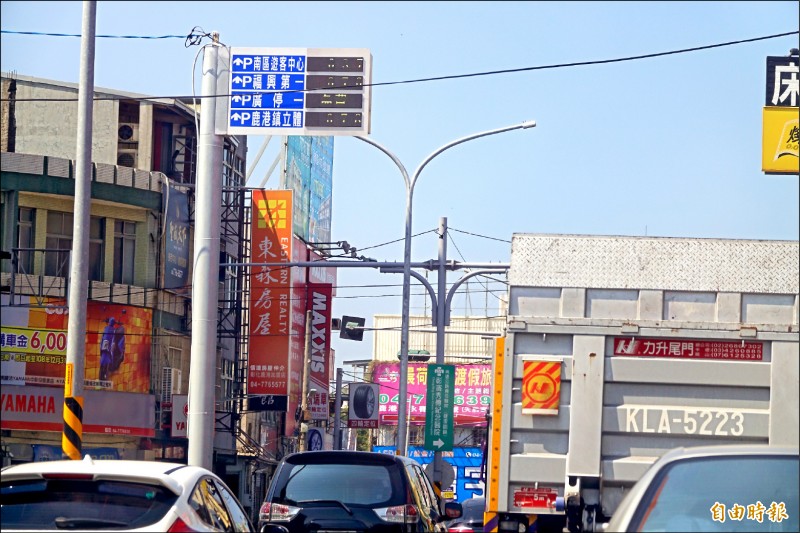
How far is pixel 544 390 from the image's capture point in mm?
9984

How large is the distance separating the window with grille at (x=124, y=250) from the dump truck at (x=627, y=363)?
948 inches

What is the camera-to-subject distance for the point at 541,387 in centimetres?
1000

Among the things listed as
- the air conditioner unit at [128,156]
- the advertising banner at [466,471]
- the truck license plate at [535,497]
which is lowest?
the advertising banner at [466,471]

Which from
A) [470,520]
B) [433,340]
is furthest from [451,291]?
[433,340]

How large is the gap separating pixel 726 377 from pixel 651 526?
430cm

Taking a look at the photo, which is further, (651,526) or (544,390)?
(544,390)

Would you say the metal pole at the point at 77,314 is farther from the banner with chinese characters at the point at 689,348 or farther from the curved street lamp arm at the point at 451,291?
the curved street lamp arm at the point at 451,291

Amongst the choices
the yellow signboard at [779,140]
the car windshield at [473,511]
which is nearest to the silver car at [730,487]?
the car windshield at [473,511]

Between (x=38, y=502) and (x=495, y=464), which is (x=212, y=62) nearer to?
(x=495, y=464)

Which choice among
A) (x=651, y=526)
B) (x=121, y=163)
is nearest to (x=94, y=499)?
(x=651, y=526)

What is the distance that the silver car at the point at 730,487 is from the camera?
6051 millimetres

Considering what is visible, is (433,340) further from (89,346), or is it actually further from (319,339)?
(89,346)

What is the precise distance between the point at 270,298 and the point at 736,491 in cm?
3233

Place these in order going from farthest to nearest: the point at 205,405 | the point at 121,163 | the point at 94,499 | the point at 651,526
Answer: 1. the point at 121,163
2. the point at 205,405
3. the point at 94,499
4. the point at 651,526
